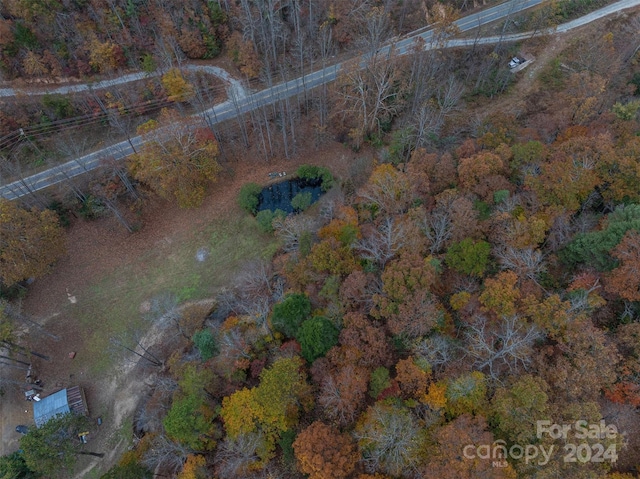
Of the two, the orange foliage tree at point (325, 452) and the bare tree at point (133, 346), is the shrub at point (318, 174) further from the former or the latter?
the orange foliage tree at point (325, 452)

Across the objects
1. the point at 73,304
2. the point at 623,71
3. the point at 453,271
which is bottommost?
the point at 73,304

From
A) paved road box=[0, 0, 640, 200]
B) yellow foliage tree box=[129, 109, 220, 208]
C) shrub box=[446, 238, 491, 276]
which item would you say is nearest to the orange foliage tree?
shrub box=[446, 238, 491, 276]

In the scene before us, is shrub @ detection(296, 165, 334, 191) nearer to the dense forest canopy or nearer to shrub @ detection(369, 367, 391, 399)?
the dense forest canopy

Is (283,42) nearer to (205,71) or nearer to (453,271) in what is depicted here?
(205,71)

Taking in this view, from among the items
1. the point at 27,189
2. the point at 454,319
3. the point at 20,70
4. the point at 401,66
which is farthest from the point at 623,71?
the point at 20,70

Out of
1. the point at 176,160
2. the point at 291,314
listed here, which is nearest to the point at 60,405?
the point at 291,314

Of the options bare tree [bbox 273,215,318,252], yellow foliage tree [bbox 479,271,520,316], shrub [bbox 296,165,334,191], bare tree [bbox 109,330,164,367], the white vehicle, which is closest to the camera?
yellow foliage tree [bbox 479,271,520,316]

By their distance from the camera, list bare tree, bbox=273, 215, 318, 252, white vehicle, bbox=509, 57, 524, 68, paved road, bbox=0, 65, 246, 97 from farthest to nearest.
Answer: white vehicle, bbox=509, 57, 524, 68, paved road, bbox=0, 65, 246, 97, bare tree, bbox=273, 215, 318, 252
